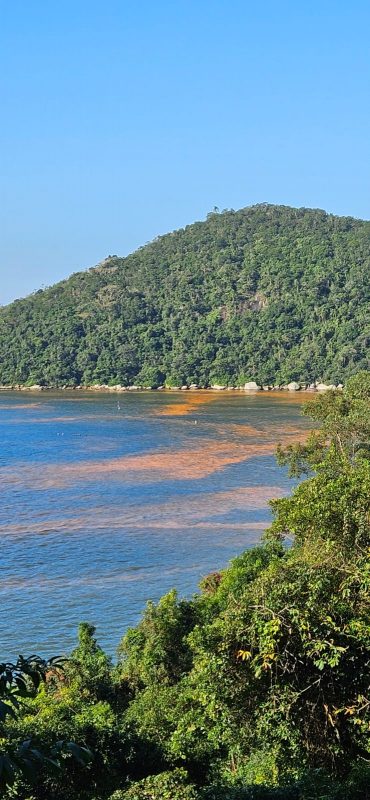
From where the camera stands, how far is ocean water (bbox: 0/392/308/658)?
21.0 metres

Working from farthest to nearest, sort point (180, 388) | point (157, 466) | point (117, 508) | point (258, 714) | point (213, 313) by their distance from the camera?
point (213, 313)
point (180, 388)
point (157, 466)
point (117, 508)
point (258, 714)

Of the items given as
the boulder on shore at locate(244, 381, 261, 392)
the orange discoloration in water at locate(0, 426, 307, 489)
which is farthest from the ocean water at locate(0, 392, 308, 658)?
the boulder on shore at locate(244, 381, 261, 392)

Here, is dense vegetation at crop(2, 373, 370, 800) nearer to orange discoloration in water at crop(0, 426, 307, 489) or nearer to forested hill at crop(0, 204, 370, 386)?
orange discoloration in water at crop(0, 426, 307, 489)

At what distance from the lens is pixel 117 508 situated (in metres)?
34.0

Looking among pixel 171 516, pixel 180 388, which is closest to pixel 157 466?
pixel 171 516

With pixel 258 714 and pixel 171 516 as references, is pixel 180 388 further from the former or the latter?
pixel 258 714

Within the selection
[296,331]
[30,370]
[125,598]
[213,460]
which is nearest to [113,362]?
[30,370]

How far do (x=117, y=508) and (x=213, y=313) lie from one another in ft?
303

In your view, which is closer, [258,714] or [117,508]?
[258,714]

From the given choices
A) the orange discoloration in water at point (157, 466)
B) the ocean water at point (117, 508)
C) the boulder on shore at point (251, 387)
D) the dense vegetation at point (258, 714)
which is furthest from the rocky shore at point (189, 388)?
the dense vegetation at point (258, 714)

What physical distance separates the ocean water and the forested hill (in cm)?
3957

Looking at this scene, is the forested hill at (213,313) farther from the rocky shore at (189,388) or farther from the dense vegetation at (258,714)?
the dense vegetation at (258,714)

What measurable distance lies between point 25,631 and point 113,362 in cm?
9516

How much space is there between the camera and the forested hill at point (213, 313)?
360 feet
